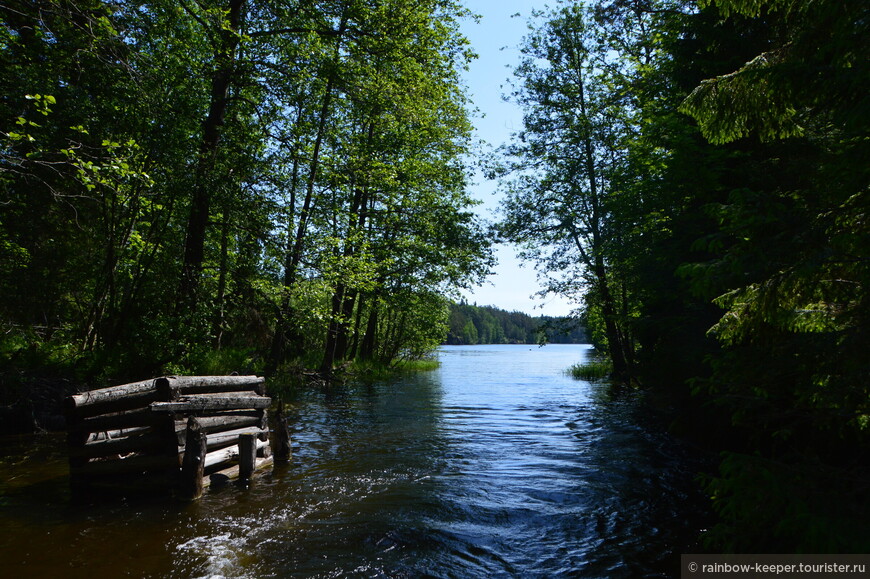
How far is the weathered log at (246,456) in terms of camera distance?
8703mm

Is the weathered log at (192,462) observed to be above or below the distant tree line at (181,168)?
below

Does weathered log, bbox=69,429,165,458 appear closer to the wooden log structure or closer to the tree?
the wooden log structure

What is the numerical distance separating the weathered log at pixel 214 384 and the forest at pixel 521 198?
11.3 feet

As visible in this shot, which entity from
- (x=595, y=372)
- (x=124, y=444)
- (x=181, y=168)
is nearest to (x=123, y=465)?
(x=124, y=444)

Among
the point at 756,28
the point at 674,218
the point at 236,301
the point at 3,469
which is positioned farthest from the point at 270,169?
the point at 756,28

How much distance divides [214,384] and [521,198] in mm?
20285

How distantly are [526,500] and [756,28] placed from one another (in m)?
9.95

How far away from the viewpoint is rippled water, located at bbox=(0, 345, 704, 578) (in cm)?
568

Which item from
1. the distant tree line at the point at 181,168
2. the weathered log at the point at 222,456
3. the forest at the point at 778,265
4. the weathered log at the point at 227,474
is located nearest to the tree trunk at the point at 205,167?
the distant tree line at the point at 181,168

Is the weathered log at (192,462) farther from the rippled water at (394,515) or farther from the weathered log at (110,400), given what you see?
the weathered log at (110,400)

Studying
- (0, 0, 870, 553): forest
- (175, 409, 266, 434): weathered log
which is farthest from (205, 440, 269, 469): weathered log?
(0, 0, 870, 553): forest

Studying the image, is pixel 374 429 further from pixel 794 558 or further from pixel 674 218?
pixel 794 558

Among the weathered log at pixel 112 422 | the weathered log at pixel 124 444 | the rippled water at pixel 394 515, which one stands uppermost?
the weathered log at pixel 112 422

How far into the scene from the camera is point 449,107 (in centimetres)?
2688
